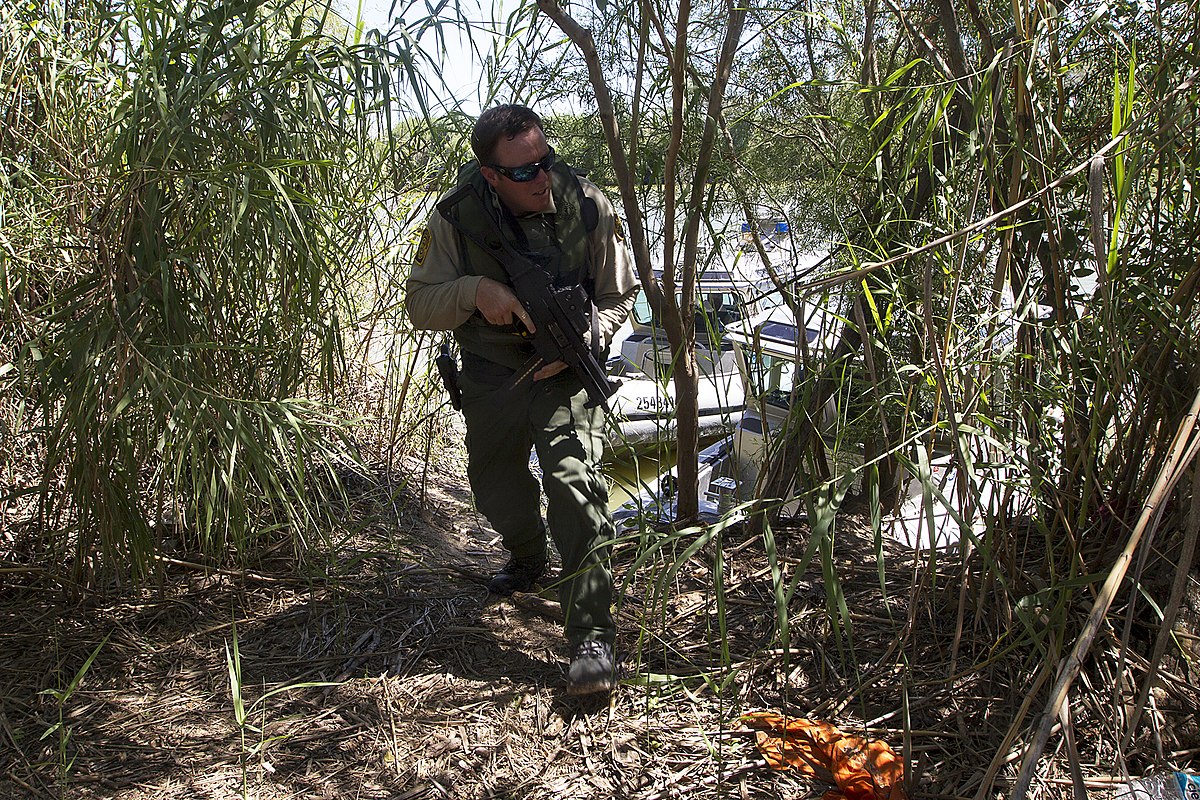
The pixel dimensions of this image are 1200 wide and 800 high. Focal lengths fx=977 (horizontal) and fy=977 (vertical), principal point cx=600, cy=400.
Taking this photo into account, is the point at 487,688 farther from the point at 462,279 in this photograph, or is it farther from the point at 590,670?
the point at 462,279

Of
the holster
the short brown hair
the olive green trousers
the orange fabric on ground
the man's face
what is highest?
the short brown hair

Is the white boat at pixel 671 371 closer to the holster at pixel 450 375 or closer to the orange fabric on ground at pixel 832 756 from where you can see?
the holster at pixel 450 375

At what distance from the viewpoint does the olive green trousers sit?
2.27m

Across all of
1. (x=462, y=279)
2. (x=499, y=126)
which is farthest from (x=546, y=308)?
(x=499, y=126)

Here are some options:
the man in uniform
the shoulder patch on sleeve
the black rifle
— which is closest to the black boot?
the man in uniform

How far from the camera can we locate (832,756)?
188 cm

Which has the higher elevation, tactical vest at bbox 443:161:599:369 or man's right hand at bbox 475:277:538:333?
tactical vest at bbox 443:161:599:369

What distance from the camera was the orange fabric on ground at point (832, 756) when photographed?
1.81 metres

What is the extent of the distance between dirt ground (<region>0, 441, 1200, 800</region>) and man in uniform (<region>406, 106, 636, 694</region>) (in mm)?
205

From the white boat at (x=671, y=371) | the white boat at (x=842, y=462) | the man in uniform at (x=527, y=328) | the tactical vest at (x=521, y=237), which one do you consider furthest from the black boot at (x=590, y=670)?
the tactical vest at (x=521, y=237)


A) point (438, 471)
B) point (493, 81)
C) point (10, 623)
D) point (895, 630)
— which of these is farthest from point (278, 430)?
point (438, 471)

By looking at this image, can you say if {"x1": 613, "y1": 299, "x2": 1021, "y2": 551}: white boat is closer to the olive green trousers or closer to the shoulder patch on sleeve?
the olive green trousers

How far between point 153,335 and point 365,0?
94 cm

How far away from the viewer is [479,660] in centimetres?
239
